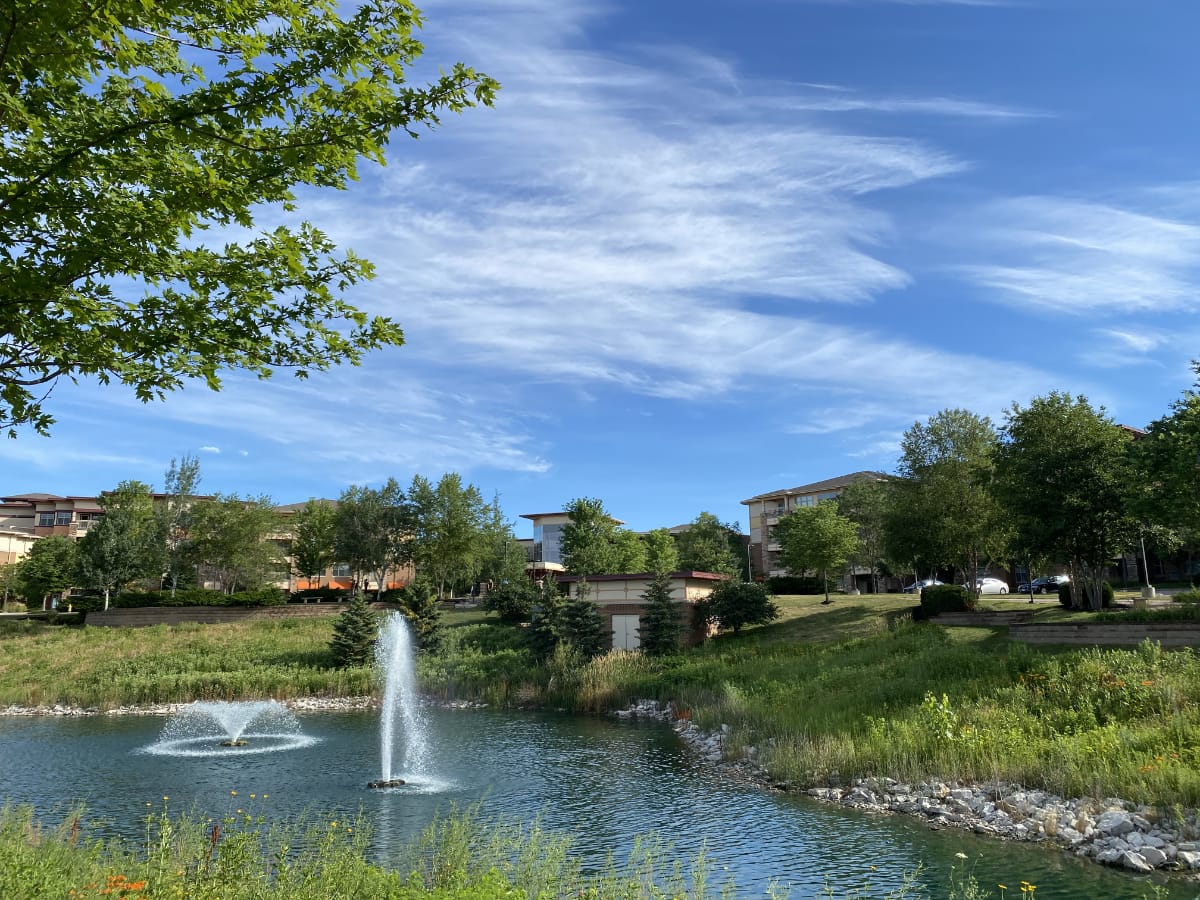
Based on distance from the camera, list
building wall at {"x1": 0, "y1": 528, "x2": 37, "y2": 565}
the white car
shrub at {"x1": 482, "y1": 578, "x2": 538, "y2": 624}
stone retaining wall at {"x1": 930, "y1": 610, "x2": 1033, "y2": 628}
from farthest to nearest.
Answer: building wall at {"x1": 0, "y1": 528, "x2": 37, "y2": 565}, the white car, shrub at {"x1": 482, "y1": 578, "x2": 538, "y2": 624}, stone retaining wall at {"x1": 930, "y1": 610, "x2": 1033, "y2": 628}

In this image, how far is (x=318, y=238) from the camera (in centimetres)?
786

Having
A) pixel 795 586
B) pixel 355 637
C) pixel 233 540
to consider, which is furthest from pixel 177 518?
pixel 795 586

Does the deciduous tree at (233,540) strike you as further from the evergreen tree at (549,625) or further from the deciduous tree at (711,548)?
the deciduous tree at (711,548)

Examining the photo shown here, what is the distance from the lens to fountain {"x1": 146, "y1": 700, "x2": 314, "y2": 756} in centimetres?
2441

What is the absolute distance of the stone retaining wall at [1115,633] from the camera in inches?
880

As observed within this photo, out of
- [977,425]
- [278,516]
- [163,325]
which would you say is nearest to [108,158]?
[163,325]

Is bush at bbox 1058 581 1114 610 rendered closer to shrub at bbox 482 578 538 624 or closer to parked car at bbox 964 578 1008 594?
parked car at bbox 964 578 1008 594

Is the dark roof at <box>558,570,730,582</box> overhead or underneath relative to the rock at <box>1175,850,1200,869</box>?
overhead

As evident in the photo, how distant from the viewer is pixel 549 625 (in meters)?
38.2

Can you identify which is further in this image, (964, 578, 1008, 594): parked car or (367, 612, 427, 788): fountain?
(964, 578, 1008, 594): parked car

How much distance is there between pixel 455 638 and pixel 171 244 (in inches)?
1445

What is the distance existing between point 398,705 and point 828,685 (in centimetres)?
1949

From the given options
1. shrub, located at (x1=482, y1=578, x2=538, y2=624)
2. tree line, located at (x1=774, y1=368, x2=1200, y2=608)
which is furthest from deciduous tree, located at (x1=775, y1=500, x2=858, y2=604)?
shrub, located at (x1=482, y1=578, x2=538, y2=624)

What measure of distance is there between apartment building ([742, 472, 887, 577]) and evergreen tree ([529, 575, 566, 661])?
5128cm
